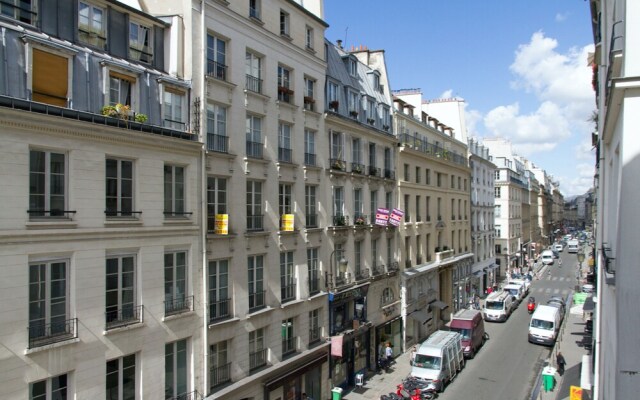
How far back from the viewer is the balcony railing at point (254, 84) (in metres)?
20.8

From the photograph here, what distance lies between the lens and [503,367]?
105 feet

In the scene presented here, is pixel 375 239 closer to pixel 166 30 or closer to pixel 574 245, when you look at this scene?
pixel 166 30

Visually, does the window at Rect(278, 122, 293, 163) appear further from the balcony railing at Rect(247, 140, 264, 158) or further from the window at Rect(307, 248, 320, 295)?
the window at Rect(307, 248, 320, 295)

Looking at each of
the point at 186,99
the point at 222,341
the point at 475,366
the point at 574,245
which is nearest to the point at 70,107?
the point at 186,99

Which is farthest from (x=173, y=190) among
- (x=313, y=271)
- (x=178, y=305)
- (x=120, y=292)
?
(x=313, y=271)

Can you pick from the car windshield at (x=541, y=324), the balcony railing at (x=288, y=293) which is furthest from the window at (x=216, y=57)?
the car windshield at (x=541, y=324)

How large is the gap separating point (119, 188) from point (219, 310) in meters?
6.18

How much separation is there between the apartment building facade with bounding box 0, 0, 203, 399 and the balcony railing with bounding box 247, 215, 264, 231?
3.27 m

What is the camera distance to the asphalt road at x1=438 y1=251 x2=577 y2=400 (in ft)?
88.8

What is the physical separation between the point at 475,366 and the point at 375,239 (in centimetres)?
1035

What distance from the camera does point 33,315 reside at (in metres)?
12.7

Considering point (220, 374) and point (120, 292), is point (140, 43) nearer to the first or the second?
point (120, 292)

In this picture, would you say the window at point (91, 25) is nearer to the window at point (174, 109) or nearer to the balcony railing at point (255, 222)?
the window at point (174, 109)

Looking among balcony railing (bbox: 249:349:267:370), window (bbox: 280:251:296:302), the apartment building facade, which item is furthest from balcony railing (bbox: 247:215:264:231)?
balcony railing (bbox: 249:349:267:370)
